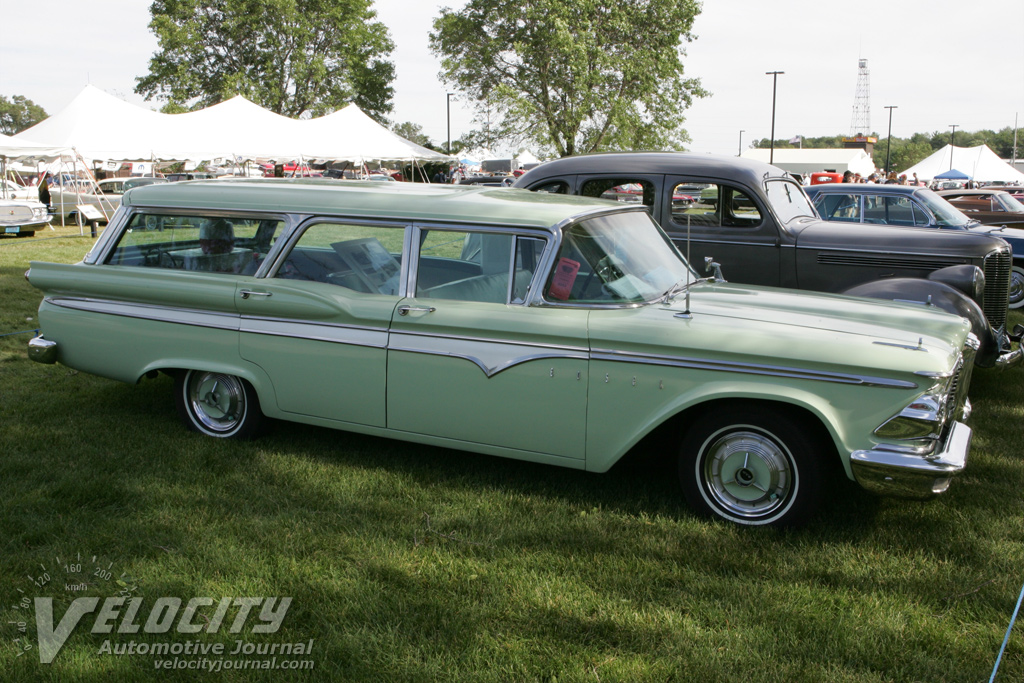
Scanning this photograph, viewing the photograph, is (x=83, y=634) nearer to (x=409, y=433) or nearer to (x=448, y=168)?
(x=409, y=433)

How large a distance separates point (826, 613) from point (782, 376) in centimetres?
97

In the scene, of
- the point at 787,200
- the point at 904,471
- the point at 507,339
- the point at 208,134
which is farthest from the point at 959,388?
the point at 208,134

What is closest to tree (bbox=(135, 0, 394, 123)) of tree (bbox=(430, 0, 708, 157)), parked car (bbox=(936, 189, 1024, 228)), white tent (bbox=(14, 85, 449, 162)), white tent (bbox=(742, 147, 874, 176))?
tree (bbox=(430, 0, 708, 157))

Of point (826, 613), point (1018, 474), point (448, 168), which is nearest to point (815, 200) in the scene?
point (1018, 474)

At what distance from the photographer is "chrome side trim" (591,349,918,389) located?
3285 millimetres

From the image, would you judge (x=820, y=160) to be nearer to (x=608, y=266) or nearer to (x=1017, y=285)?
(x=1017, y=285)

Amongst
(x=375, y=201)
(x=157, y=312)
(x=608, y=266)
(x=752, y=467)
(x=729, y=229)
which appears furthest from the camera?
(x=729, y=229)

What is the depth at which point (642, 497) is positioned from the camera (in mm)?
4051

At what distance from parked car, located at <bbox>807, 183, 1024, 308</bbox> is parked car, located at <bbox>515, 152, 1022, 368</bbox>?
2901mm

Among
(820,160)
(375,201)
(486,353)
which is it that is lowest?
(486,353)

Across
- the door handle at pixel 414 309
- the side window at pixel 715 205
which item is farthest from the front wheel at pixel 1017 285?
the door handle at pixel 414 309

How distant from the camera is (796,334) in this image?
3506 mm

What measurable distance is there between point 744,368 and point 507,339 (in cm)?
112

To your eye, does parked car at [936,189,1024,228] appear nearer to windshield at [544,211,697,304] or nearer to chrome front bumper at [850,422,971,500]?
windshield at [544,211,697,304]
